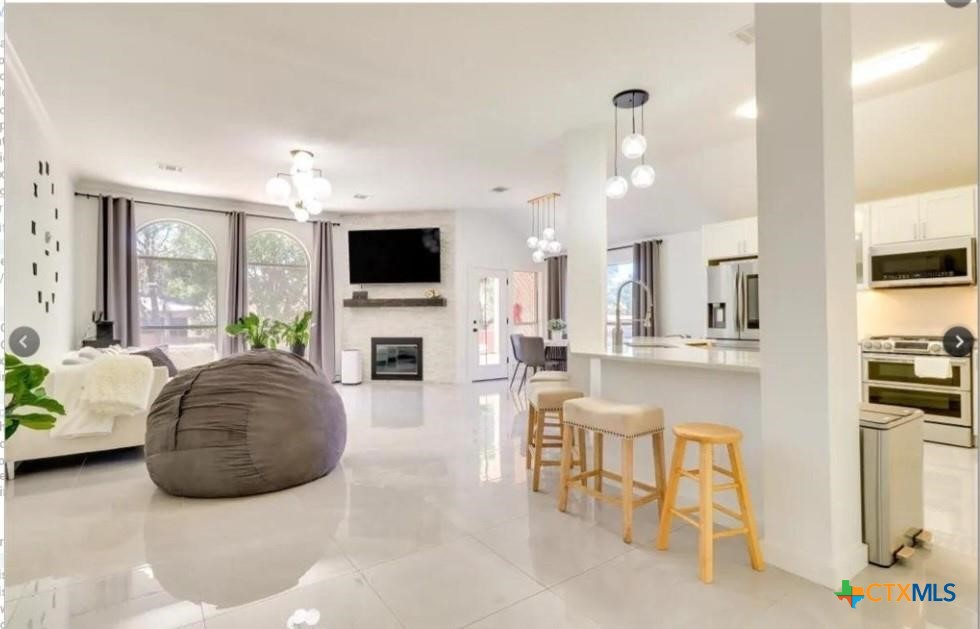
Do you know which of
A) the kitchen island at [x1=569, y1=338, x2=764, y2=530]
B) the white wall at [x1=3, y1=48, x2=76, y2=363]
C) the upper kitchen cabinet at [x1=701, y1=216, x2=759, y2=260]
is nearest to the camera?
the kitchen island at [x1=569, y1=338, x2=764, y2=530]

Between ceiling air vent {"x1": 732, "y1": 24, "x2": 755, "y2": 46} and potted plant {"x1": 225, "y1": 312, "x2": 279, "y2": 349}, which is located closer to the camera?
ceiling air vent {"x1": 732, "y1": 24, "x2": 755, "y2": 46}

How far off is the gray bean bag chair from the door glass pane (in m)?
4.77

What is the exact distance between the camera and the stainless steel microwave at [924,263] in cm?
383

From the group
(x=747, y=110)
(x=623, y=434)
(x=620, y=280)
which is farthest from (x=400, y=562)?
(x=620, y=280)

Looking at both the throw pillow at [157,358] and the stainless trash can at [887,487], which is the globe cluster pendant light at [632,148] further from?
the throw pillow at [157,358]

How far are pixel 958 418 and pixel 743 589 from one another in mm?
3305

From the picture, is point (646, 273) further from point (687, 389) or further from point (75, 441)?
point (75, 441)

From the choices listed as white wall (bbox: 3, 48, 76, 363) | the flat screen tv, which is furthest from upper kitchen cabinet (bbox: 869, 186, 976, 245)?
white wall (bbox: 3, 48, 76, 363)

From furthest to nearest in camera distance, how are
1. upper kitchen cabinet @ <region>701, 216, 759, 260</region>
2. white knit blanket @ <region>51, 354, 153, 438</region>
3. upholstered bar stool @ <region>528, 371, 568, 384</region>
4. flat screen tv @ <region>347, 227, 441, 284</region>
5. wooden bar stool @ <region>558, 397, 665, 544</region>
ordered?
1. flat screen tv @ <region>347, 227, 441, 284</region>
2. upper kitchen cabinet @ <region>701, 216, 759, 260</region>
3. upholstered bar stool @ <region>528, 371, 568, 384</region>
4. white knit blanket @ <region>51, 354, 153, 438</region>
5. wooden bar stool @ <region>558, 397, 665, 544</region>

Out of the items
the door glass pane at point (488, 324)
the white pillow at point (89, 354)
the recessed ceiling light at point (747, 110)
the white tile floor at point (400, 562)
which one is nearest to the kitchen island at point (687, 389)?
the white tile floor at point (400, 562)

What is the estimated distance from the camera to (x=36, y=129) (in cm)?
383

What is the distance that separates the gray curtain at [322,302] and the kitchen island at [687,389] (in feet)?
16.7

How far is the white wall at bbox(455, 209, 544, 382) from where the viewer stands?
7621mm

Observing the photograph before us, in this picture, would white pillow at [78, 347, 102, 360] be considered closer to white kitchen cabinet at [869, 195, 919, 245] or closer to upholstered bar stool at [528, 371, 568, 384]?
upholstered bar stool at [528, 371, 568, 384]
